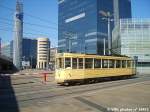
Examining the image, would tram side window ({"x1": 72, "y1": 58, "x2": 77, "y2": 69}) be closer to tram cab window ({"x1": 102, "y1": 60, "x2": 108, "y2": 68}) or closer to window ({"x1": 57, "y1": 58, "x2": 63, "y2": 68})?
window ({"x1": 57, "y1": 58, "x2": 63, "y2": 68})

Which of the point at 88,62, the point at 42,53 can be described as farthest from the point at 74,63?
the point at 42,53

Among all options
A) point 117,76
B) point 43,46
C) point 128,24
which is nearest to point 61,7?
point 43,46

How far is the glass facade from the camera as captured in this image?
72.5 metres

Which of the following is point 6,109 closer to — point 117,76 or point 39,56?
point 117,76

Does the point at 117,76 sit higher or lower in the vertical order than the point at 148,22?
lower

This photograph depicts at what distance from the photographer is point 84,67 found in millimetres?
24578

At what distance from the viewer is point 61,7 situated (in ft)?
505

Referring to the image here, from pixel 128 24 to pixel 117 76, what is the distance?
46.7 meters

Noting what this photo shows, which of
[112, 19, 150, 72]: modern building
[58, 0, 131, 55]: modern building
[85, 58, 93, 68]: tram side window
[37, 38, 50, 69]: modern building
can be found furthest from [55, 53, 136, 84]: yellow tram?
[37, 38, 50, 69]: modern building

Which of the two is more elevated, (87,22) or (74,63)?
(87,22)

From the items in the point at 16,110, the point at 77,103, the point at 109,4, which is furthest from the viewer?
the point at 109,4

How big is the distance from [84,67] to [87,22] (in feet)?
346

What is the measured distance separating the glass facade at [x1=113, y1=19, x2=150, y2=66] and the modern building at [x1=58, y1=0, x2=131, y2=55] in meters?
34.6

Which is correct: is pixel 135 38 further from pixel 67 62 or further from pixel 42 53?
pixel 42 53
